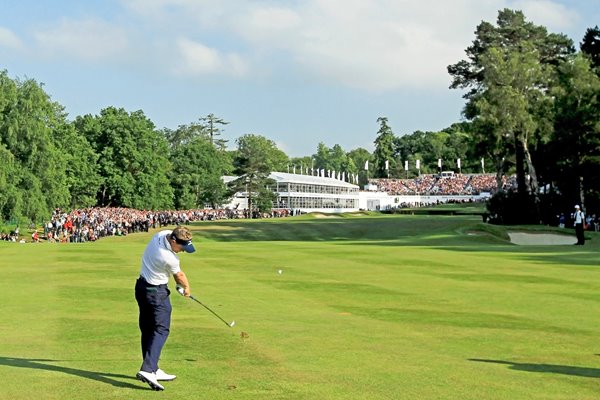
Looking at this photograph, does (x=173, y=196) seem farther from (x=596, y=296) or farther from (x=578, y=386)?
(x=578, y=386)

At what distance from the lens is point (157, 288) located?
1092cm

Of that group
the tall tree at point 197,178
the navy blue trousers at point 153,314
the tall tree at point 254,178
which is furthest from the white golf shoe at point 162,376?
the tall tree at point 197,178

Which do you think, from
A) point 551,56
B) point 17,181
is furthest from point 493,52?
point 17,181

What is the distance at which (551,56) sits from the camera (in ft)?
291

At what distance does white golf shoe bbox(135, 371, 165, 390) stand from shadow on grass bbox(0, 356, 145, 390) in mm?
146

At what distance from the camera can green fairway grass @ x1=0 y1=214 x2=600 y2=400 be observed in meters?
10.5

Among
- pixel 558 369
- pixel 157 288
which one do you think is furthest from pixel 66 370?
pixel 558 369

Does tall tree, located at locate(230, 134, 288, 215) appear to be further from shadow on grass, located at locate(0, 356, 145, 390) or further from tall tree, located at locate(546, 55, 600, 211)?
shadow on grass, located at locate(0, 356, 145, 390)

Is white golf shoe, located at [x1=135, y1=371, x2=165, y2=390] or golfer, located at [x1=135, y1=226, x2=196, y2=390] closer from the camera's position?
white golf shoe, located at [x1=135, y1=371, x2=165, y2=390]

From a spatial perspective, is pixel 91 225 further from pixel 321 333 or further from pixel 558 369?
pixel 558 369

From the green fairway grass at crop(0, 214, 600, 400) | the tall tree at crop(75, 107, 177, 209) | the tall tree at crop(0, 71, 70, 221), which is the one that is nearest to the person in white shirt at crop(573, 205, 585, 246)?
the green fairway grass at crop(0, 214, 600, 400)

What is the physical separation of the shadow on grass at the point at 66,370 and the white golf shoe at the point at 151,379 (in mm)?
146

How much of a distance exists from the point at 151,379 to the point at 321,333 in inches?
202

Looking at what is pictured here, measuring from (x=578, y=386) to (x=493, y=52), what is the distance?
69387mm
